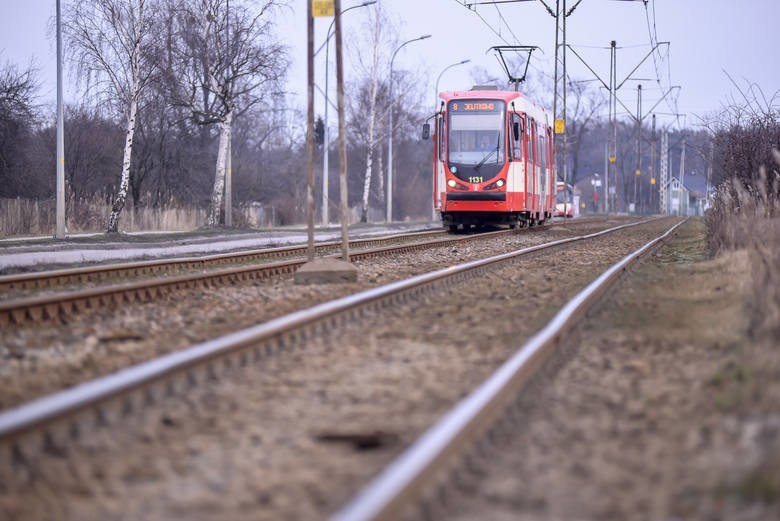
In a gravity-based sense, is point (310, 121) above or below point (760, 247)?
above

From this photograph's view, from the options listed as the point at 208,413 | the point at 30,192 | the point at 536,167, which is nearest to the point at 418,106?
the point at 30,192

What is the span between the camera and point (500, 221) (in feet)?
95.2

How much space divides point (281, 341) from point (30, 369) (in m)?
1.81

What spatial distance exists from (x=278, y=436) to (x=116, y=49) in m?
28.9

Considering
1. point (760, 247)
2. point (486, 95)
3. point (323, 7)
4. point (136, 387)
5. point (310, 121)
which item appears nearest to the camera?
point (136, 387)

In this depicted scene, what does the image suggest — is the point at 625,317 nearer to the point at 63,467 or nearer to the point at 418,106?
the point at 63,467

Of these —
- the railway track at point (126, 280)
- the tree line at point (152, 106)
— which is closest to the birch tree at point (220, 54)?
the tree line at point (152, 106)

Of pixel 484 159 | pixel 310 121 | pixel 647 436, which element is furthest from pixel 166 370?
pixel 484 159

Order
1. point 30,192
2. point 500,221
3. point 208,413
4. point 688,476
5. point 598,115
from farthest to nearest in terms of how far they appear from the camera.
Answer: point 598,115 < point 30,192 < point 500,221 < point 208,413 < point 688,476

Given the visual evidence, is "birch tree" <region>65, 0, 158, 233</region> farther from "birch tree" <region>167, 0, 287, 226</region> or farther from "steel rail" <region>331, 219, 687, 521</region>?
"steel rail" <region>331, 219, 687, 521</region>

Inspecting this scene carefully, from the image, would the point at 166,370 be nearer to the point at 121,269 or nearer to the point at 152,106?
the point at 121,269

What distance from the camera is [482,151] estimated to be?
2656 cm

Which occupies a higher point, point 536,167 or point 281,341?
point 536,167

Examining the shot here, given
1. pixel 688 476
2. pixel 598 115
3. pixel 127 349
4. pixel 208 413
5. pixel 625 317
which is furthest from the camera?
pixel 598 115
